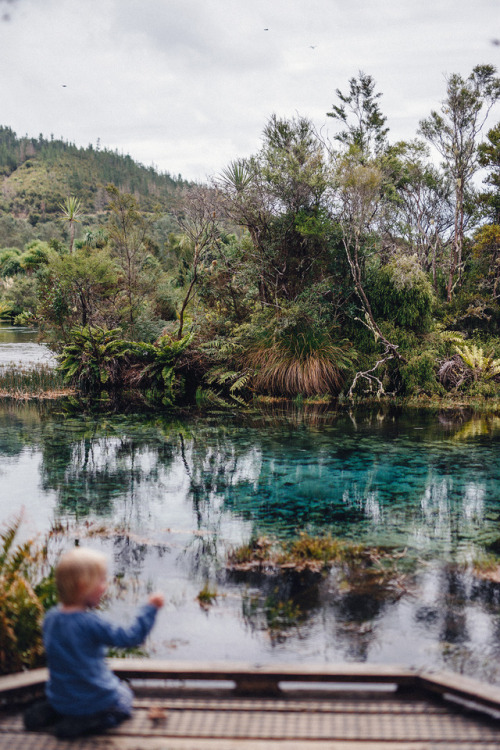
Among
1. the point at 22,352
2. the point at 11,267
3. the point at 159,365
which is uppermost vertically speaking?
the point at 11,267

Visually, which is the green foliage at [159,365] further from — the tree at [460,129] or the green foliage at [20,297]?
the green foliage at [20,297]

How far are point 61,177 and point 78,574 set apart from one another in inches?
4885

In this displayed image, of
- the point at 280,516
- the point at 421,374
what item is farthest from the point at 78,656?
the point at 421,374

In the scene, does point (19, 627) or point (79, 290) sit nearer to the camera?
point (19, 627)

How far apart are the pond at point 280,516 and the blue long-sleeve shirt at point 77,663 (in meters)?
1.41

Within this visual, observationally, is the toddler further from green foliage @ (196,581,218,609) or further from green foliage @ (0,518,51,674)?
green foliage @ (196,581,218,609)

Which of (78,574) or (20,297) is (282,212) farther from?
(20,297)

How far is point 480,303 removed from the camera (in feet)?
55.6

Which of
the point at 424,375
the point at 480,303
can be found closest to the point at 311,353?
the point at 424,375

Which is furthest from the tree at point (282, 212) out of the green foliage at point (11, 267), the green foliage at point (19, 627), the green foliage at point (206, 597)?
the green foliage at point (11, 267)

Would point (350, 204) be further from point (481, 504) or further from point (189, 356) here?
point (481, 504)

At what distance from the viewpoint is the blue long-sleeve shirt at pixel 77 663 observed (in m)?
2.46

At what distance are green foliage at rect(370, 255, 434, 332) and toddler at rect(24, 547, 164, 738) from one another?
13.4 metres

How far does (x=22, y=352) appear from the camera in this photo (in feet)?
79.9
